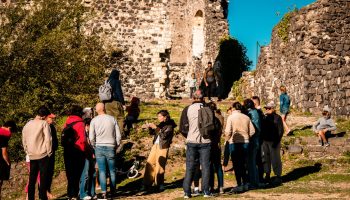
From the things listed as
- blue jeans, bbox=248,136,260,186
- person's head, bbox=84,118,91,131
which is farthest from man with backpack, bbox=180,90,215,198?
person's head, bbox=84,118,91,131

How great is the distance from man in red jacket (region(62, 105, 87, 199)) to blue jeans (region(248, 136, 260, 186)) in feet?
11.3

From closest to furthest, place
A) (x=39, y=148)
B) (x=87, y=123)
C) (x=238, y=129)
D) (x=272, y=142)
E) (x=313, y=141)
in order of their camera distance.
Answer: (x=39, y=148) → (x=238, y=129) → (x=87, y=123) → (x=272, y=142) → (x=313, y=141)

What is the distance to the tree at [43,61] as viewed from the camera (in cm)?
1972

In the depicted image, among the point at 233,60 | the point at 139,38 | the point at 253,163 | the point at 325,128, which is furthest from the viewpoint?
the point at 233,60

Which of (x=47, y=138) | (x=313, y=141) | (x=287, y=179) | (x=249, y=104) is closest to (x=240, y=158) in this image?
(x=249, y=104)

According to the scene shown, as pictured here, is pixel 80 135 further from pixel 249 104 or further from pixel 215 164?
pixel 249 104

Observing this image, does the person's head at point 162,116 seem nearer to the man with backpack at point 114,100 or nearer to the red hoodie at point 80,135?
the red hoodie at point 80,135

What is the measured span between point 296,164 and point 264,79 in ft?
42.3

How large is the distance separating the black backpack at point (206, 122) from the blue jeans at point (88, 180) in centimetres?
235

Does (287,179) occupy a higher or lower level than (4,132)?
lower

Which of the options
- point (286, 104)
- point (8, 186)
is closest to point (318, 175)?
point (286, 104)

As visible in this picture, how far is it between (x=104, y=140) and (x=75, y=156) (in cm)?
72

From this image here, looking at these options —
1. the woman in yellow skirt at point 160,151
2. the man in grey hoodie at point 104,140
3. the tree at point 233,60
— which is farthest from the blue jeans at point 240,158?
the tree at point 233,60

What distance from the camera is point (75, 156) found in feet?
40.4
